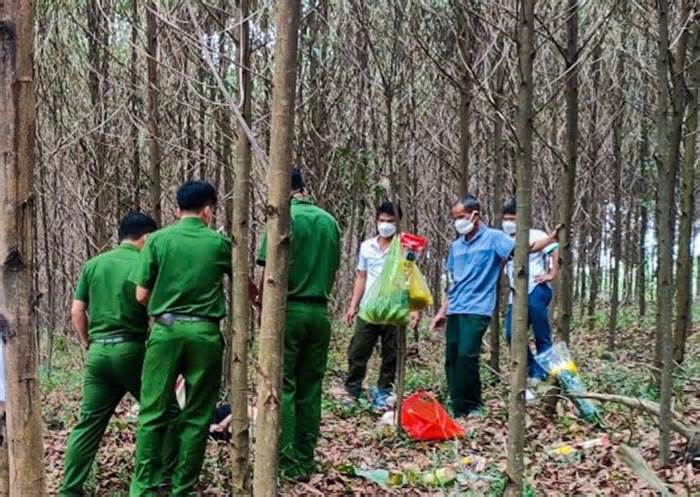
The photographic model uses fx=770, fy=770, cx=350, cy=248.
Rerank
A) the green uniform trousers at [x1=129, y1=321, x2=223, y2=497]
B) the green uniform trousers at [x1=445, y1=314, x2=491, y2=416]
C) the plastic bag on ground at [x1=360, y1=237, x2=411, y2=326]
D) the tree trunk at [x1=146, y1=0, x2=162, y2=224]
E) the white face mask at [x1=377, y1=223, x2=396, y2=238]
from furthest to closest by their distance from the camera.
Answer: the white face mask at [x1=377, y1=223, x2=396, y2=238]
the green uniform trousers at [x1=445, y1=314, x2=491, y2=416]
the tree trunk at [x1=146, y1=0, x2=162, y2=224]
the plastic bag on ground at [x1=360, y1=237, x2=411, y2=326]
the green uniform trousers at [x1=129, y1=321, x2=223, y2=497]

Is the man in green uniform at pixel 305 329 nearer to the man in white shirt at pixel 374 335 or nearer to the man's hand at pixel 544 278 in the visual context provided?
the man in white shirt at pixel 374 335

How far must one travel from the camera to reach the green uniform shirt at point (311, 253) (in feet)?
16.0

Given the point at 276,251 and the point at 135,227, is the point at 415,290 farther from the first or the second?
the point at 276,251

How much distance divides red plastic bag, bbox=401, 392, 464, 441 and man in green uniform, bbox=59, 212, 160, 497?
Result: 6.86 feet

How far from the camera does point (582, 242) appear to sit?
1566cm

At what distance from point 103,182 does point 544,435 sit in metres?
4.97

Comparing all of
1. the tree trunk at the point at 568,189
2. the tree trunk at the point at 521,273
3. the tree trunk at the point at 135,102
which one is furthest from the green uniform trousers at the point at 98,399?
the tree trunk at the point at 568,189

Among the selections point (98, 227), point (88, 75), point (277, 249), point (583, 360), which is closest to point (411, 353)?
point (583, 360)

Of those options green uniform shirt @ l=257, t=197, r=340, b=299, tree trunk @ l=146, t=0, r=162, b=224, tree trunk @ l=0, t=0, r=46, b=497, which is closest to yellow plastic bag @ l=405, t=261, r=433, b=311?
green uniform shirt @ l=257, t=197, r=340, b=299

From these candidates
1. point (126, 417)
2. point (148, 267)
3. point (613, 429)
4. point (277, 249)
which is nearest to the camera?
point (277, 249)

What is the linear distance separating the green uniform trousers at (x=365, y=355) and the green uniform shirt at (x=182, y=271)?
9.85ft

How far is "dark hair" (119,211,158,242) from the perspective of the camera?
4.98m

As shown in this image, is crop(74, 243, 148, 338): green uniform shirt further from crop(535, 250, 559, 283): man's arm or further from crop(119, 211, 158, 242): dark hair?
crop(535, 250, 559, 283): man's arm

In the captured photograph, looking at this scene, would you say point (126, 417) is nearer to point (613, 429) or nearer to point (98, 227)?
point (98, 227)
